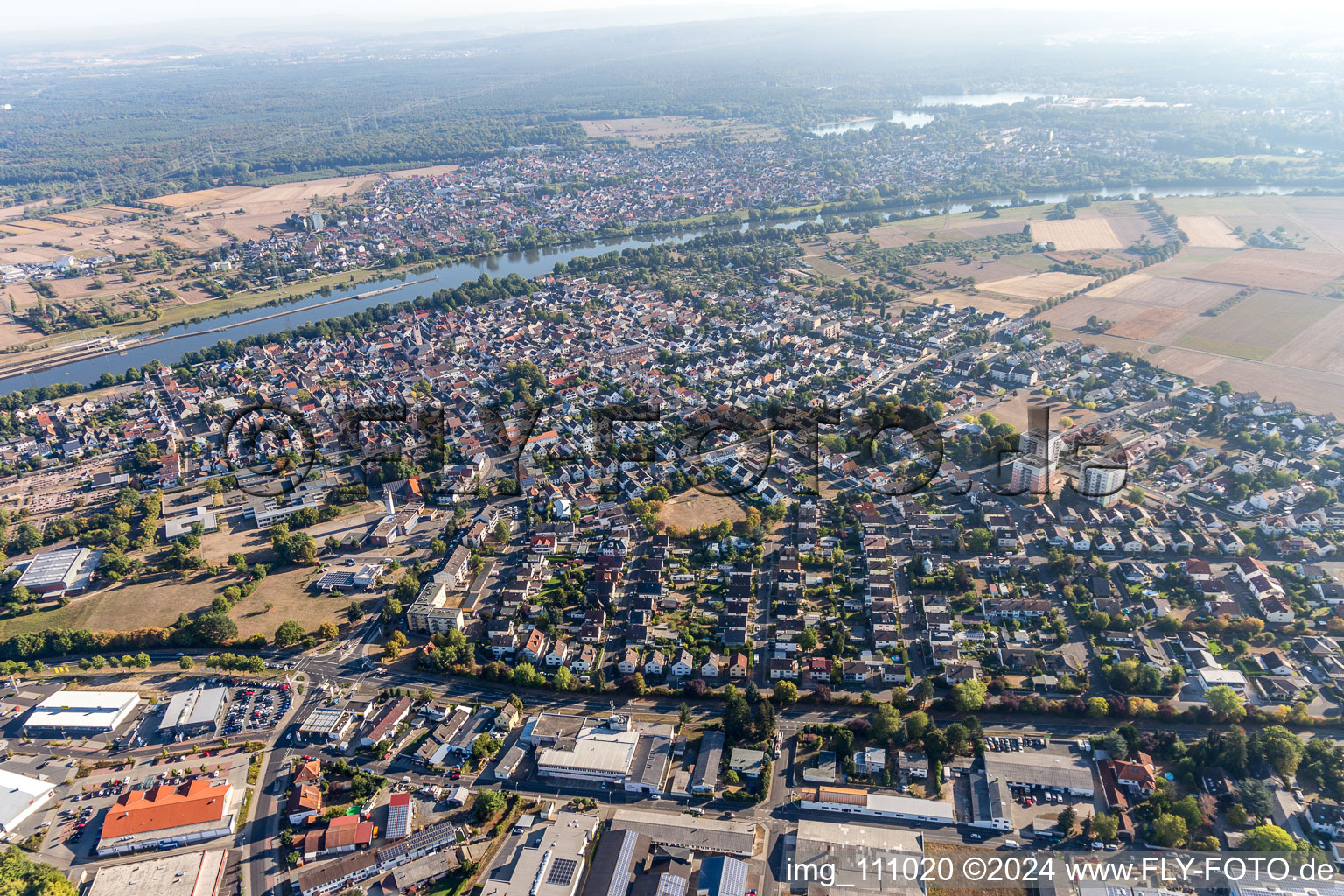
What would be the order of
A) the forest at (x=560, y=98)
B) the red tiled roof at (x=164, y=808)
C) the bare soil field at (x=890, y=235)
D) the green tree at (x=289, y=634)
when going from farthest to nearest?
the forest at (x=560, y=98) < the bare soil field at (x=890, y=235) < the green tree at (x=289, y=634) < the red tiled roof at (x=164, y=808)

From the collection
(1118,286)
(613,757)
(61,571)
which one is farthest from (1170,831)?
(1118,286)

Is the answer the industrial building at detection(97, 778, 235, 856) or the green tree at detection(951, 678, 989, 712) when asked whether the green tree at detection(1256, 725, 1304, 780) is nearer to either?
the green tree at detection(951, 678, 989, 712)

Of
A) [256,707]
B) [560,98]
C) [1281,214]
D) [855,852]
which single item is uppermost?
[560,98]

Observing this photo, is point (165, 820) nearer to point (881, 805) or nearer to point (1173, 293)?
point (881, 805)

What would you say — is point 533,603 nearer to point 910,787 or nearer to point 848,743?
point 848,743

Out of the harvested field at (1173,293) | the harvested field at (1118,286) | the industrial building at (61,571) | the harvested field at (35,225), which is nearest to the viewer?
the industrial building at (61,571)

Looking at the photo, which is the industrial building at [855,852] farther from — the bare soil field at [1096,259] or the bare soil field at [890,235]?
the bare soil field at [890,235]

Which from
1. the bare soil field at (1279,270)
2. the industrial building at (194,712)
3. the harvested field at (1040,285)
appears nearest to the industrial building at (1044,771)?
the industrial building at (194,712)

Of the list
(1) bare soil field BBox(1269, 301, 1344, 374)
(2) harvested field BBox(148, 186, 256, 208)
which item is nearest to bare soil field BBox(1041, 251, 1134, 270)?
(1) bare soil field BBox(1269, 301, 1344, 374)

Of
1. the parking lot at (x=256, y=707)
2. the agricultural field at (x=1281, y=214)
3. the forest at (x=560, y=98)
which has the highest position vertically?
the forest at (x=560, y=98)
